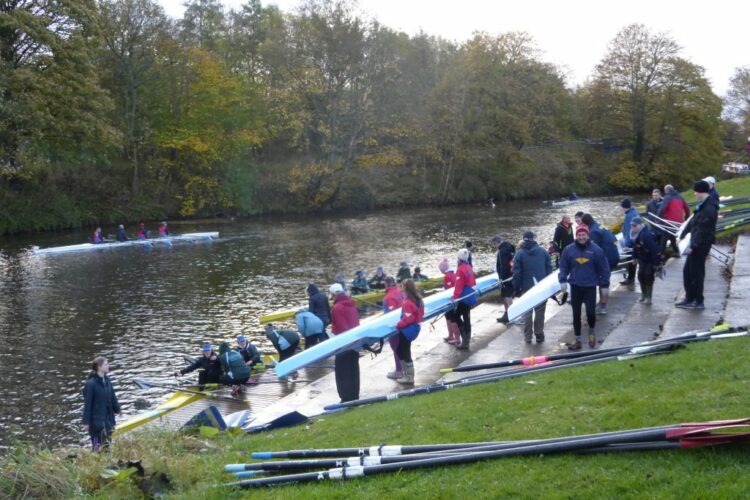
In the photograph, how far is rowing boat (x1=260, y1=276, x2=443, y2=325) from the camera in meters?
21.0

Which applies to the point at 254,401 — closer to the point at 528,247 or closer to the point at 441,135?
the point at 528,247

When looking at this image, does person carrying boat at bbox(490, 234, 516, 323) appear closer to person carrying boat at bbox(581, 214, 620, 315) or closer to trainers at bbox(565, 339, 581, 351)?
person carrying boat at bbox(581, 214, 620, 315)

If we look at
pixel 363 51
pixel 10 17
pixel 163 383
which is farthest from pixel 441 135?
pixel 163 383

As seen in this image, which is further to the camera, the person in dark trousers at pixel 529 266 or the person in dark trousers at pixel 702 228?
the person in dark trousers at pixel 529 266

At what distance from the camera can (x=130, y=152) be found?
54969 mm

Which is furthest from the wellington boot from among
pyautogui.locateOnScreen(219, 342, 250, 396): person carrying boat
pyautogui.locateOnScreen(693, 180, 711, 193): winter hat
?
pyautogui.locateOnScreen(693, 180, 711, 193): winter hat

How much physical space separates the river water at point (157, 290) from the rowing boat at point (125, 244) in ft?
1.83

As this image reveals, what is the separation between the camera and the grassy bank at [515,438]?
5.46m

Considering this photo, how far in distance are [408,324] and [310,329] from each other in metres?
4.32

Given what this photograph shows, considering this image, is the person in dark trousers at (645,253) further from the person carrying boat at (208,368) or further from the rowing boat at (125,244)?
the rowing boat at (125,244)

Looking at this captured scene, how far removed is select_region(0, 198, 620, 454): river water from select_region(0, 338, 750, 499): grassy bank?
5110mm

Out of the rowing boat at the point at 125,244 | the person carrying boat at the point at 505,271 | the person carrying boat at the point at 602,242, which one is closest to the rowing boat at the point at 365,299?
the person carrying boat at the point at 505,271

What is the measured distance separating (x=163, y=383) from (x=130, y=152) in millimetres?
43177

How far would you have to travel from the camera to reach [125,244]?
126 ft
